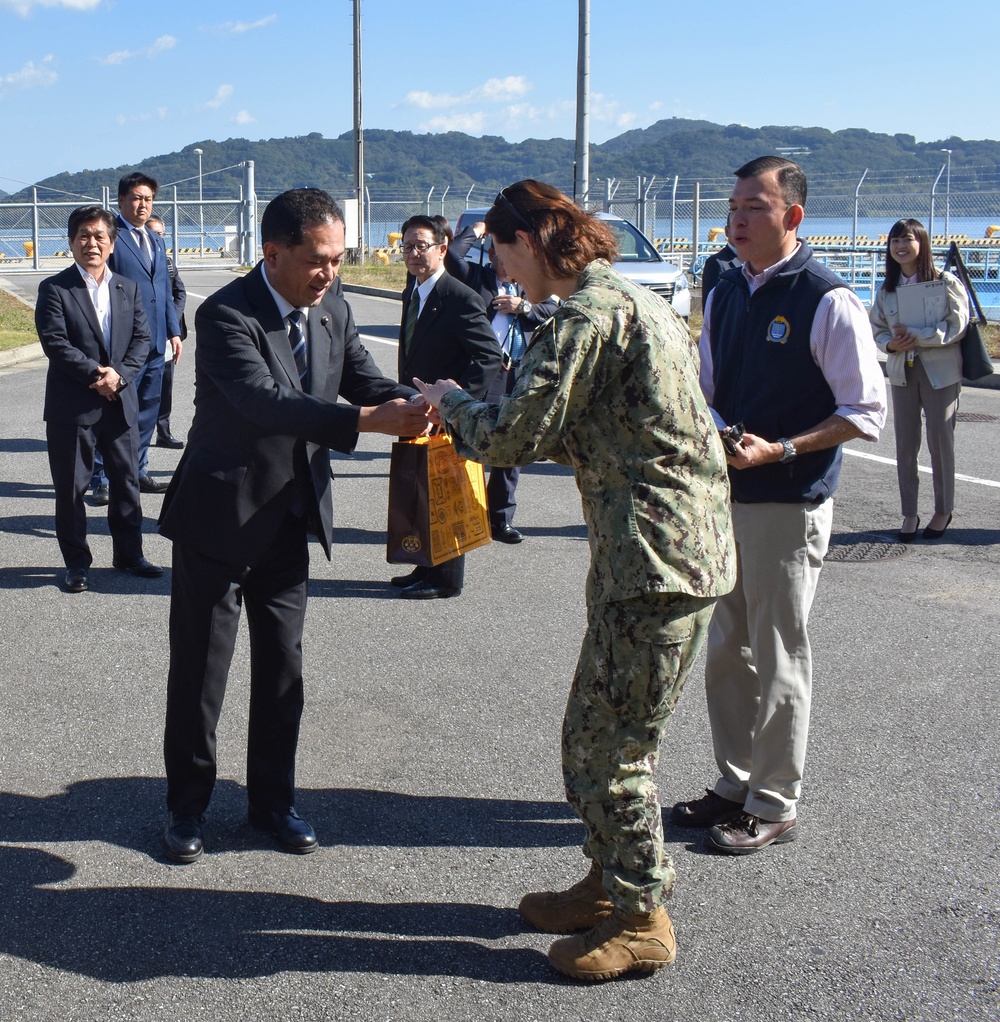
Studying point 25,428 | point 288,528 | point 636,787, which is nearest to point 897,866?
point 636,787

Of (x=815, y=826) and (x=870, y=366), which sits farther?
(x=815, y=826)

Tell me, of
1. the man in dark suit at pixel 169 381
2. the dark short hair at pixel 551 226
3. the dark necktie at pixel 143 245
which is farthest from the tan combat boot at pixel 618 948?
the man in dark suit at pixel 169 381

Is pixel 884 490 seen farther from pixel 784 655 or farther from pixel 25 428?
pixel 25 428

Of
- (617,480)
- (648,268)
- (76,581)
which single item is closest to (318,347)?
(617,480)

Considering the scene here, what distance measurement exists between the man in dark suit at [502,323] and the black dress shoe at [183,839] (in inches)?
160

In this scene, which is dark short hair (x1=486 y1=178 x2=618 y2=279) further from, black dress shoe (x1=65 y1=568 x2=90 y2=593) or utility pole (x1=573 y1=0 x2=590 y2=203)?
utility pole (x1=573 y1=0 x2=590 y2=203)

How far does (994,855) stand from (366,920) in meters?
1.98

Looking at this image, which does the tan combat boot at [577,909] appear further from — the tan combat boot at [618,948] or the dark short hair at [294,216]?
the dark short hair at [294,216]

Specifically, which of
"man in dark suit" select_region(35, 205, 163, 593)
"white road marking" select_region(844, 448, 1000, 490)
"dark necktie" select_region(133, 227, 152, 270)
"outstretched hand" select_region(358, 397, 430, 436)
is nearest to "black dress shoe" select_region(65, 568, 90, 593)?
"man in dark suit" select_region(35, 205, 163, 593)

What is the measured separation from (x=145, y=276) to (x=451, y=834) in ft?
20.1

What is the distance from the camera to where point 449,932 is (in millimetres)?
3385

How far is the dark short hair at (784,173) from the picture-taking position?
12.3 ft

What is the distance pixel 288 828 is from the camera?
3863 mm

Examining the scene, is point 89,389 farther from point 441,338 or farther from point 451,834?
point 451,834
